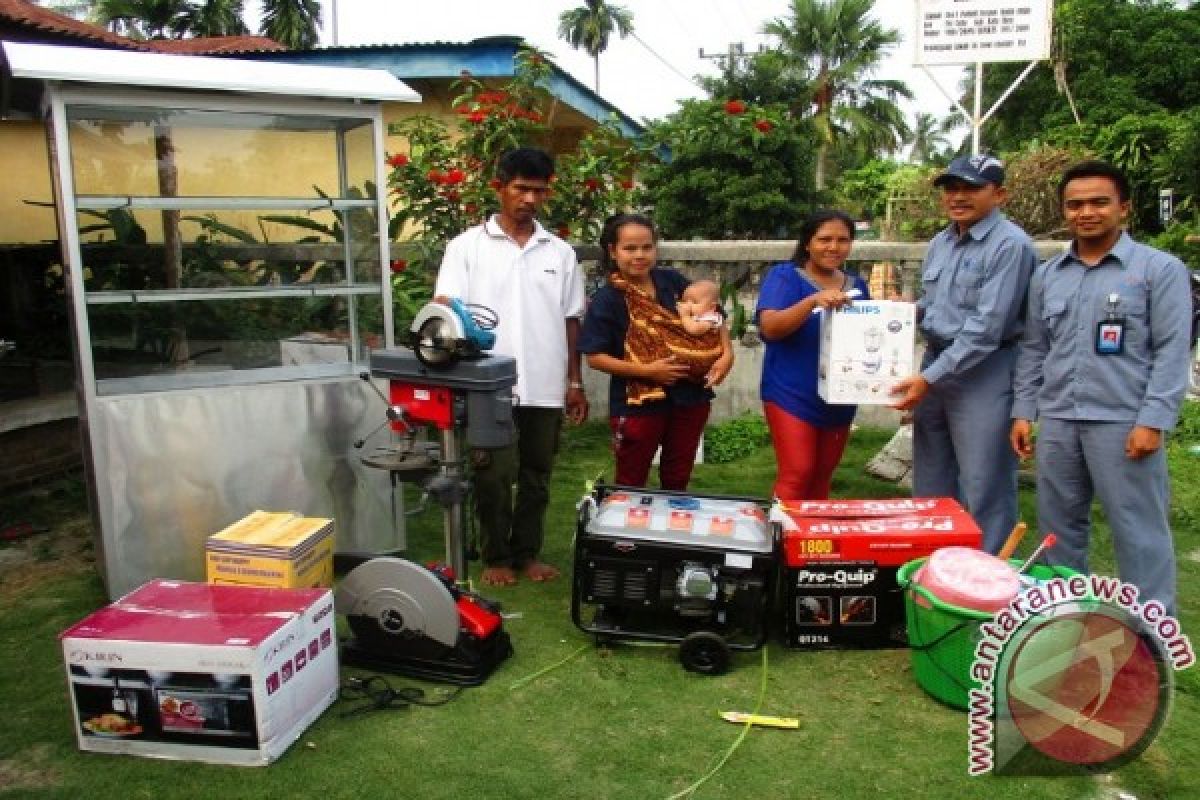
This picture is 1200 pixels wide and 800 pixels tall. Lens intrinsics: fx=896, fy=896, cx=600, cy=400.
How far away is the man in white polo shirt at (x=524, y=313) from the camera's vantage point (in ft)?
11.9

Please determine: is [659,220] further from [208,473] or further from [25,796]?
[25,796]

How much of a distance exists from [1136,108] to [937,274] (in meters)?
17.7

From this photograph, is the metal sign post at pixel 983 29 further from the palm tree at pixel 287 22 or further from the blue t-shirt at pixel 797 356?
the palm tree at pixel 287 22

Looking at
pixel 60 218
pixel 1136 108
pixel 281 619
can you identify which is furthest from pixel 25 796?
pixel 1136 108

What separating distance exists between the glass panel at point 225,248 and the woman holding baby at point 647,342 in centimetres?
114

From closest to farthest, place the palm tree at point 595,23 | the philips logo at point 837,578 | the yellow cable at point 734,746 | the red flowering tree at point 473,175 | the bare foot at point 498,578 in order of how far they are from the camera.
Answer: the yellow cable at point 734,746, the philips logo at point 837,578, the bare foot at point 498,578, the red flowering tree at point 473,175, the palm tree at point 595,23

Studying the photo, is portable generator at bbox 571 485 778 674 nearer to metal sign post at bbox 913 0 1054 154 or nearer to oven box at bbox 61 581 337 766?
oven box at bbox 61 581 337 766

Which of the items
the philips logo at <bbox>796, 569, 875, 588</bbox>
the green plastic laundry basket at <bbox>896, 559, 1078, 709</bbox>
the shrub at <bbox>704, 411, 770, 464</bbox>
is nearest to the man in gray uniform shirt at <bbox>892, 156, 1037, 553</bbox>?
the green plastic laundry basket at <bbox>896, 559, 1078, 709</bbox>

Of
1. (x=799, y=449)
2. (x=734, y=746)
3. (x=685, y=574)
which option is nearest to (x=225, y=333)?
(x=685, y=574)

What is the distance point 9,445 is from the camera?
5316mm

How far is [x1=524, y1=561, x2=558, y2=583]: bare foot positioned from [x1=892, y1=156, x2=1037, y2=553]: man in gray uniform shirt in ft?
5.39

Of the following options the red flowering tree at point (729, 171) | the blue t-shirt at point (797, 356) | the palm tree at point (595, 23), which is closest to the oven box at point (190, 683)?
the blue t-shirt at point (797, 356)

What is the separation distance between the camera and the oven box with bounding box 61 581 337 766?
2512 mm

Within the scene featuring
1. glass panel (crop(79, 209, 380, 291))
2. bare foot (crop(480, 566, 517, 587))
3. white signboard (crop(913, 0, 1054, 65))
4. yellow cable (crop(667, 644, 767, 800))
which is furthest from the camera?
white signboard (crop(913, 0, 1054, 65))
